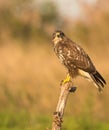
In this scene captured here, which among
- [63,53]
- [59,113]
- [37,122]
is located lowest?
[59,113]

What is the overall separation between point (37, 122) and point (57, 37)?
312cm

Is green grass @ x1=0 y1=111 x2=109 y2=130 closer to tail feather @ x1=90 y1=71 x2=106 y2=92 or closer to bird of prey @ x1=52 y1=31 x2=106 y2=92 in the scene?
bird of prey @ x1=52 y1=31 x2=106 y2=92

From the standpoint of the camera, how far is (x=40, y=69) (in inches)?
611

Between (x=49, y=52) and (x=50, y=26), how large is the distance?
414 inches

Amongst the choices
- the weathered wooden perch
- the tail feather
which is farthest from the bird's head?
the weathered wooden perch

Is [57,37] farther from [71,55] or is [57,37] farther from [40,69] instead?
[40,69]

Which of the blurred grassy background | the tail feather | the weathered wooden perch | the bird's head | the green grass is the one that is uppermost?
the blurred grassy background

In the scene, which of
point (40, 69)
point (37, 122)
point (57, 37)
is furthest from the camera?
point (40, 69)

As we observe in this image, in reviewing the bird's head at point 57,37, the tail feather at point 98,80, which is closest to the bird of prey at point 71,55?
the bird's head at point 57,37

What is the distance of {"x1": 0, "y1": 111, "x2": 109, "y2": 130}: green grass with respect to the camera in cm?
1016

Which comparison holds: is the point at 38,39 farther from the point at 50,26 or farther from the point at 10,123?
the point at 10,123

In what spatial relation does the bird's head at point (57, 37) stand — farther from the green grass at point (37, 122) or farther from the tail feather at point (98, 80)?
the green grass at point (37, 122)

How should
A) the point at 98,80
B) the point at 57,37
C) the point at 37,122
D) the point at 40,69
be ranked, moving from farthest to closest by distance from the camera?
the point at 40,69 → the point at 37,122 → the point at 57,37 → the point at 98,80

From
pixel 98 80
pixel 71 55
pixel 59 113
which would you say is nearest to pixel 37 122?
pixel 71 55
